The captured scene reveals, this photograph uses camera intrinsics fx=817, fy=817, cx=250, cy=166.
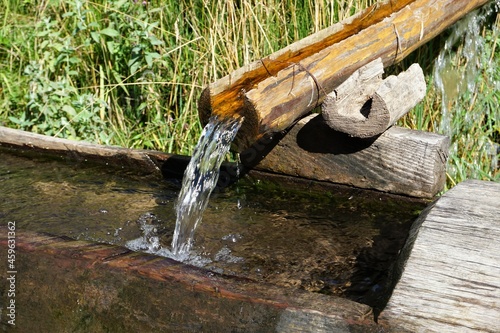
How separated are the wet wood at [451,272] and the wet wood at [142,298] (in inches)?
4.5

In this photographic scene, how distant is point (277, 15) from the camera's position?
443 cm

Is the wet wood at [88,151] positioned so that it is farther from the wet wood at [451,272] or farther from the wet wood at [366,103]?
the wet wood at [451,272]

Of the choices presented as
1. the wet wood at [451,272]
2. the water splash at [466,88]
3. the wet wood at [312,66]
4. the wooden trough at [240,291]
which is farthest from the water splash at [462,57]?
the wet wood at [451,272]

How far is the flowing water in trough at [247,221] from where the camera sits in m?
2.92

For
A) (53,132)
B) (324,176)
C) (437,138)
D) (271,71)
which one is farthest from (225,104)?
(53,132)

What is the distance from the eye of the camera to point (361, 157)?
11.1ft

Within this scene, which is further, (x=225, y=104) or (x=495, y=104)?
(x=495, y=104)

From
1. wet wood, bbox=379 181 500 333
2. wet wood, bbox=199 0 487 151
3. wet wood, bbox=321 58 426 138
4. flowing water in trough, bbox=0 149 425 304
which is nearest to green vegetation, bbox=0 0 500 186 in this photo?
wet wood, bbox=199 0 487 151

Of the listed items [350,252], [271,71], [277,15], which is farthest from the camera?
[277,15]

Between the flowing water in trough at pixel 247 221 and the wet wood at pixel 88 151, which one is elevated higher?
the wet wood at pixel 88 151

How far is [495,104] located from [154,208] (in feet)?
6.76

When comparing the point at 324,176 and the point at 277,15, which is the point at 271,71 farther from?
the point at 277,15

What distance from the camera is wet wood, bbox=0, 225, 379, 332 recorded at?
2.11 m

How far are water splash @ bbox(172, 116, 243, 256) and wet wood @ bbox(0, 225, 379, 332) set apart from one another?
0.74 meters
